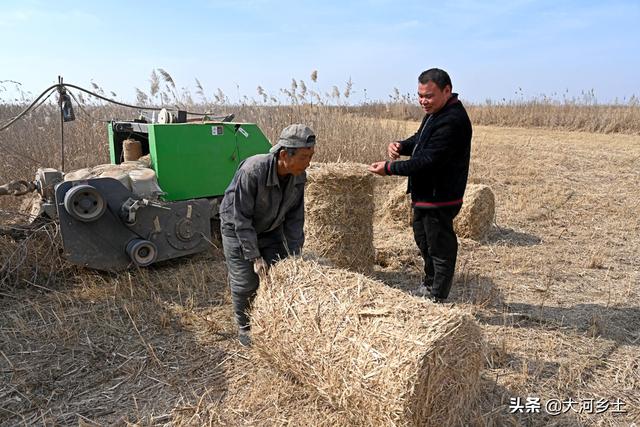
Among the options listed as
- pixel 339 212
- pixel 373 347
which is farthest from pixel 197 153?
pixel 373 347

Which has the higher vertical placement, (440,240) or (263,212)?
(263,212)

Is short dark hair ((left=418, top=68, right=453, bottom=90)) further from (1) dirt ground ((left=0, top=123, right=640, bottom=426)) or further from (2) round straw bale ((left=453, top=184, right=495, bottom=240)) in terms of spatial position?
(2) round straw bale ((left=453, top=184, right=495, bottom=240))

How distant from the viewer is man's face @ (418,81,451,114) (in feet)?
11.9

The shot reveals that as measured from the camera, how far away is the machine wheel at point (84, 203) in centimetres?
396

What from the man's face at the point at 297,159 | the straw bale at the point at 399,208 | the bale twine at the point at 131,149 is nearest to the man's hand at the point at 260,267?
the man's face at the point at 297,159

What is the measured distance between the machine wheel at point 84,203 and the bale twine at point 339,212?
1.82 meters

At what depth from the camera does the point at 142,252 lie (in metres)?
4.36

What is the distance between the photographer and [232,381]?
123 inches

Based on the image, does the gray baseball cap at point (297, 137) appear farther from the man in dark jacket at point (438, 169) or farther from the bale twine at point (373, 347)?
the man in dark jacket at point (438, 169)

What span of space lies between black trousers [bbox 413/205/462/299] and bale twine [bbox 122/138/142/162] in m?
3.14

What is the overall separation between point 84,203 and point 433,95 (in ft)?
9.71

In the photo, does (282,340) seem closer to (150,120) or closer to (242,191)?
(242,191)

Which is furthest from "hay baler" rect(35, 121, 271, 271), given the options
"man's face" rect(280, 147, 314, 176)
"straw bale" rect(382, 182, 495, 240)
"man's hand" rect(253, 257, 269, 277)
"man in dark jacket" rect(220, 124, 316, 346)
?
"straw bale" rect(382, 182, 495, 240)

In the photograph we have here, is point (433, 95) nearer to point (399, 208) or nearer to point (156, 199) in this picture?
point (156, 199)
